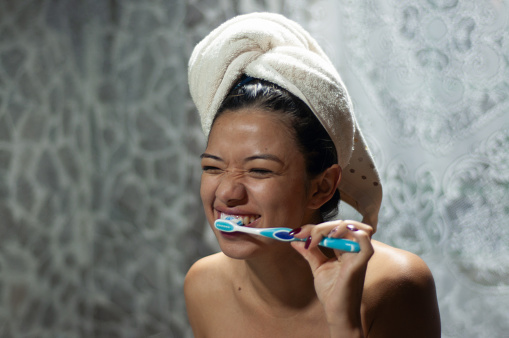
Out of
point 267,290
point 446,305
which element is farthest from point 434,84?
point 267,290

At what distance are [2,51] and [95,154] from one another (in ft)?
1.30

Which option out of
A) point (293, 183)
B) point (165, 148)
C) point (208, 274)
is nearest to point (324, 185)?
point (293, 183)

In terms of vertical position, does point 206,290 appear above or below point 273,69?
below

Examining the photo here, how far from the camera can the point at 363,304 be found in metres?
0.90

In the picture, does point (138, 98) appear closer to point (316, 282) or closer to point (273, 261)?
point (273, 261)

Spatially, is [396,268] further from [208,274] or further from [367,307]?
[208,274]

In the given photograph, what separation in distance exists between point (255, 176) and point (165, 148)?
748 millimetres

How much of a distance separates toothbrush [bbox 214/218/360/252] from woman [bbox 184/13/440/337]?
1cm

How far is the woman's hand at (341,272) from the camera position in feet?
2.21

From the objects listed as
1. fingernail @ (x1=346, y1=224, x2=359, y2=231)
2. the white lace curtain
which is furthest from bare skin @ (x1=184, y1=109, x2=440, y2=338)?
the white lace curtain

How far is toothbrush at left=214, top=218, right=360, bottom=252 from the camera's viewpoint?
0.67 m

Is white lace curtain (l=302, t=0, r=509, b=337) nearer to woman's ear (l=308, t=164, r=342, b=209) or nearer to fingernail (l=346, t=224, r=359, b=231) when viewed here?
woman's ear (l=308, t=164, r=342, b=209)

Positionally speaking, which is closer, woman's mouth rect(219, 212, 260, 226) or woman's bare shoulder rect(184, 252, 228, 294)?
woman's mouth rect(219, 212, 260, 226)

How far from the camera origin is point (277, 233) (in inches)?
28.0
